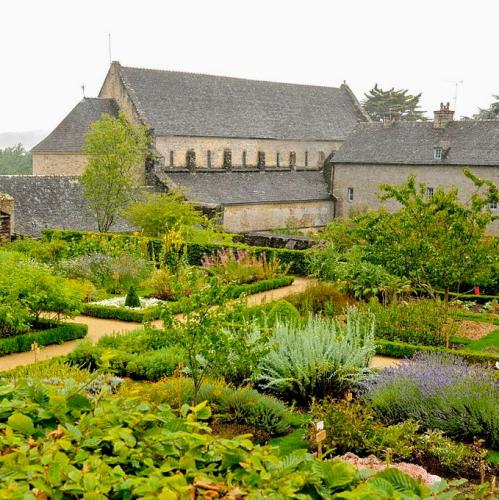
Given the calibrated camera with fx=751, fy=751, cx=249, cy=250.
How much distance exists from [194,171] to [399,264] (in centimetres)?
2397

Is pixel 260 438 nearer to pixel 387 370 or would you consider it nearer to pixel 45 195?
pixel 387 370

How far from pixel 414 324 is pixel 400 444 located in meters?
6.62

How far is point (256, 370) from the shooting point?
8.34 meters

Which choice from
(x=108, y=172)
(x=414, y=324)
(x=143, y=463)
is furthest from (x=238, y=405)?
(x=108, y=172)

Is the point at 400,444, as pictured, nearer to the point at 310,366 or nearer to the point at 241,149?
the point at 310,366

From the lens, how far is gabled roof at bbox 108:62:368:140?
129 ft

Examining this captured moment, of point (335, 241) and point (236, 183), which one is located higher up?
point (236, 183)

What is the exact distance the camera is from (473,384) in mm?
8555

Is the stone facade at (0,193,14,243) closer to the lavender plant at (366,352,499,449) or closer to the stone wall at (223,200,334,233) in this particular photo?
the stone wall at (223,200,334,233)

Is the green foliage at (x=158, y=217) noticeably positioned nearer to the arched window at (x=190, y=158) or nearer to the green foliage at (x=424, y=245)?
the green foliage at (x=424, y=245)

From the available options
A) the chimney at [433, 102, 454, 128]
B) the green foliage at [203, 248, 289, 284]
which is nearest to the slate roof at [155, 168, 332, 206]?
the chimney at [433, 102, 454, 128]

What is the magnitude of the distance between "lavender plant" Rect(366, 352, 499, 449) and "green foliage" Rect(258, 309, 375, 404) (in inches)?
19.8

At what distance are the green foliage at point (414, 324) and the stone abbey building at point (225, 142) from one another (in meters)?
18.1

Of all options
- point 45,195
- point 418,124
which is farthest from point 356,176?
point 45,195
